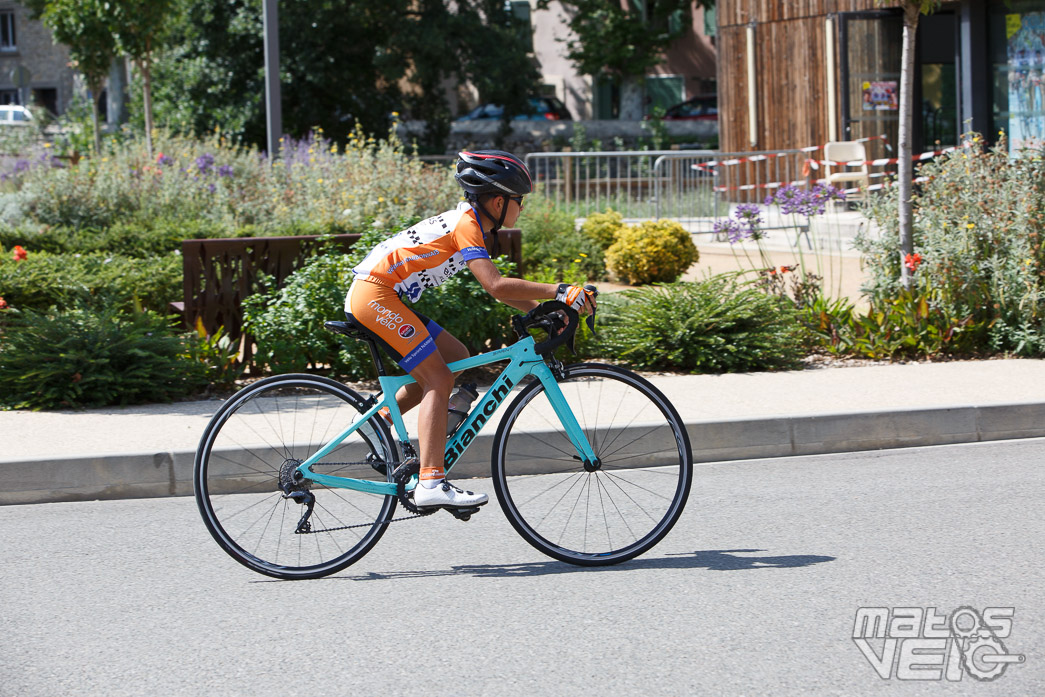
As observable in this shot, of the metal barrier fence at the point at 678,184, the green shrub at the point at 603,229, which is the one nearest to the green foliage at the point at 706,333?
the green shrub at the point at 603,229

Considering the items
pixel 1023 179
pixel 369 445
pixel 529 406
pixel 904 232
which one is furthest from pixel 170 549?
pixel 1023 179

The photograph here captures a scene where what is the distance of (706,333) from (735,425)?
2.06m

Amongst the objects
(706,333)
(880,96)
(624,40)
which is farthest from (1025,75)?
(624,40)

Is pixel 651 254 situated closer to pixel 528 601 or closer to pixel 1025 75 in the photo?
pixel 1025 75

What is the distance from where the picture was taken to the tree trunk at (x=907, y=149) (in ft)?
31.2

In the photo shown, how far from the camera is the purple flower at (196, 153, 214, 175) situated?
51.2ft

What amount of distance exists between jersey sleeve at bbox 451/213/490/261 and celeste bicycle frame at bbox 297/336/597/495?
422mm

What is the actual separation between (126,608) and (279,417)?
1.25 metres

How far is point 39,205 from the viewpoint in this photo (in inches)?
547

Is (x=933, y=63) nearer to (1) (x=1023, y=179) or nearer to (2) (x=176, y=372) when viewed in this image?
(1) (x=1023, y=179)

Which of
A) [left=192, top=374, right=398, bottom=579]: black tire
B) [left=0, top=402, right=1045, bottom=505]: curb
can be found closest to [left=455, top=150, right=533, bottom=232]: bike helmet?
[left=192, top=374, right=398, bottom=579]: black tire

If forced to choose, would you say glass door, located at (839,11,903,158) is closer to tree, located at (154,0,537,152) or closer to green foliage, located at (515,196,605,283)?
green foliage, located at (515,196,605,283)

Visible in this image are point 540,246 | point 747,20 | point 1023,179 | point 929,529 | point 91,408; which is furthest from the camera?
point 747,20

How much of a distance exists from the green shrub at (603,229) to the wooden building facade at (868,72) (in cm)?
559
